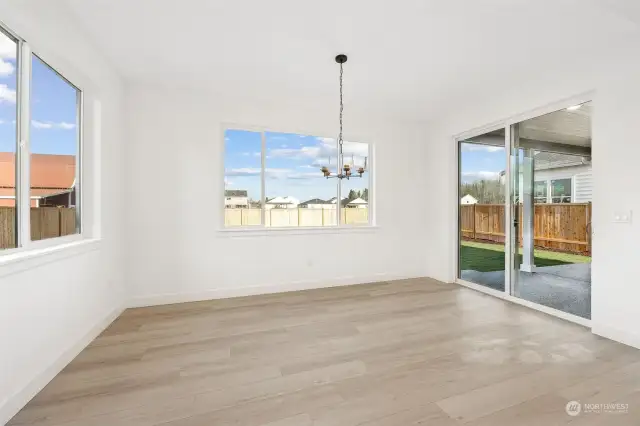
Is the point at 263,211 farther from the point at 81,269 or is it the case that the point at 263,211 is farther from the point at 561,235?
the point at 561,235

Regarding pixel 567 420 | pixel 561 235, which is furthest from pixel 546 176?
pixel 567 420

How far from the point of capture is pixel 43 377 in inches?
81.8

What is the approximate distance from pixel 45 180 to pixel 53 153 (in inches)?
10.0

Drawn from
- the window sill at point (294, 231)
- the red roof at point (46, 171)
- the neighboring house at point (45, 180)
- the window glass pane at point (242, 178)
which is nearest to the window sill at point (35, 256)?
the neighboring house at point (45, 180)

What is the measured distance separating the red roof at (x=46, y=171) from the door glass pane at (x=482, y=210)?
489 cm

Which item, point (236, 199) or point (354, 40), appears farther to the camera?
point (236, 199)

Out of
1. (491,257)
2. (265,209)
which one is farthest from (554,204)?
(265,209)

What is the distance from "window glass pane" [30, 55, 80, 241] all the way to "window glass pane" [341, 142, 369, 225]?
132 inches

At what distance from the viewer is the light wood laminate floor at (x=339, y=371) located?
1797 mm

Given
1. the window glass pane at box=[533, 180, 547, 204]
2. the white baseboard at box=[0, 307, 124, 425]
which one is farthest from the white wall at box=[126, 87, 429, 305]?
the window glass pane at box=[533, 180, 547, 204]

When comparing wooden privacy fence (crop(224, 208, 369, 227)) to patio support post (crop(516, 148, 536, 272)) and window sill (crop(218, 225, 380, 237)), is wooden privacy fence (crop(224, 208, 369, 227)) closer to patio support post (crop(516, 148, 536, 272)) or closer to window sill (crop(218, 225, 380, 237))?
window sill (crop(218, 225, 380, 237))

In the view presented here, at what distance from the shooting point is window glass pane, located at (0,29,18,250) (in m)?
1.91

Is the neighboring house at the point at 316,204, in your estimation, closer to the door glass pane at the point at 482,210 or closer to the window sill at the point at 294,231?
the window sill at the point at 294,231

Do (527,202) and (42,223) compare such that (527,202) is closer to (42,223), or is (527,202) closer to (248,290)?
(248,290)
